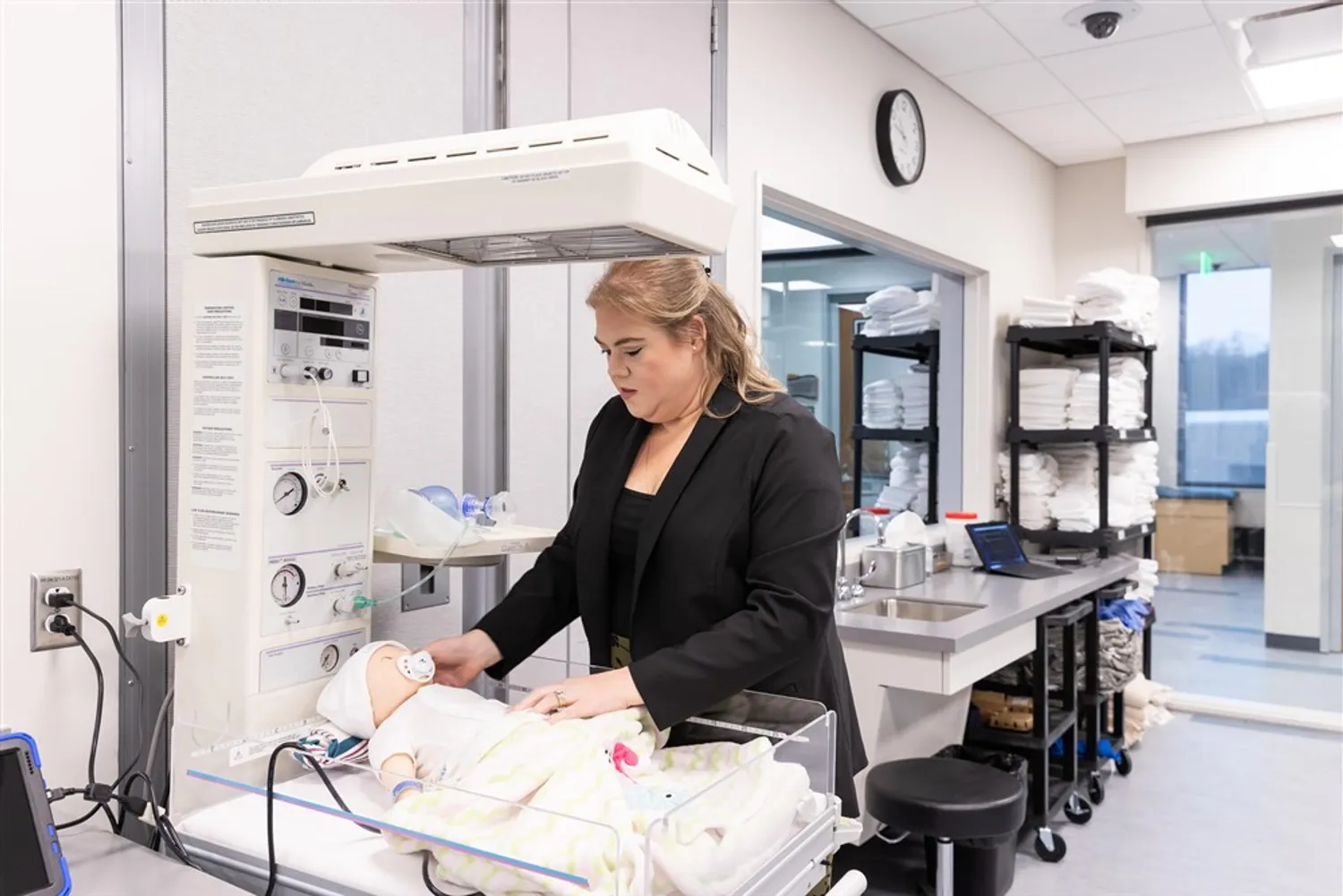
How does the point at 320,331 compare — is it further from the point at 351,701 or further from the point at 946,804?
the point at 946,804

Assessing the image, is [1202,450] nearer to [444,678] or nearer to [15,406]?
[444,678]

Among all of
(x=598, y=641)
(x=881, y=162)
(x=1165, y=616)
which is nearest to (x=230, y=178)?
(x=598, y=641)

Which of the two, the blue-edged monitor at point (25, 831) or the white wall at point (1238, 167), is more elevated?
the white wall at point (1238, 167)

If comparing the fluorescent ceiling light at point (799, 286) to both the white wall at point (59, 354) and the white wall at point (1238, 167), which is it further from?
the white wall at point (59, 354)

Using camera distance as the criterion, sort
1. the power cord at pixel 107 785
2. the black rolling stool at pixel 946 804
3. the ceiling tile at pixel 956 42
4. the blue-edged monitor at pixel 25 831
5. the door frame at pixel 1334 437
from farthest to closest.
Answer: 1. the door frame at pixel 1334 437
2. the ceiling tile at pixel 956 42
3. the black rolling stool at pixel 946 804
4. the power cord at pixel 107 785
5. the blue-edged monitor at pixel 25 831

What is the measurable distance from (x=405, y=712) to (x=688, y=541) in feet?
1.50

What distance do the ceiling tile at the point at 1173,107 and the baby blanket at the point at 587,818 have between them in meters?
3.99

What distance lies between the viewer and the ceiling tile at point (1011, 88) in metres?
3.98

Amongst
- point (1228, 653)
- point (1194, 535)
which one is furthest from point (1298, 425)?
point (1228, 653)

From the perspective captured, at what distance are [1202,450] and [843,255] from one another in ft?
7.51

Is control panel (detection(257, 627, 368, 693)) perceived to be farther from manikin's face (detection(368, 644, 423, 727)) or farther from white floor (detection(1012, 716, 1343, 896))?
white floor (detection(1012, 716, 1343, 896))

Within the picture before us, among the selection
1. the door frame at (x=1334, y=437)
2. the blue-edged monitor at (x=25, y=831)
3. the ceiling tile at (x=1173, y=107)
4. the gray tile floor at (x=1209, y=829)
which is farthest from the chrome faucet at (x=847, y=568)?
the door frame at (x=1334, y=437)

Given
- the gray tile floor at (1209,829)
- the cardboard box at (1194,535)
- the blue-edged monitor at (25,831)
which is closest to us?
the blue-edged monitor at (25,831)

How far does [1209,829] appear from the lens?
345 cm
